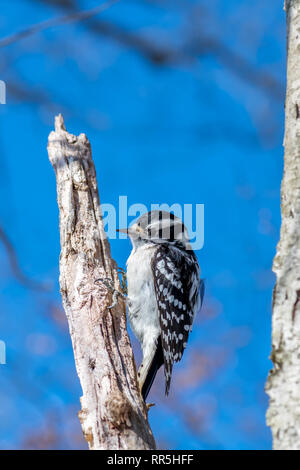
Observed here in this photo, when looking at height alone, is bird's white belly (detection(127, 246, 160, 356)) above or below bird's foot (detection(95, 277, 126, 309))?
above

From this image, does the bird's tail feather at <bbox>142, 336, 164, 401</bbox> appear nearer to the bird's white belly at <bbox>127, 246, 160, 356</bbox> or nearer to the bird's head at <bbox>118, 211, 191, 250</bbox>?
the bird's white belly at <bbox>127, 246, 160, 356</bbox>

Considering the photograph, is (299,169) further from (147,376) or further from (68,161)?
(147,376)

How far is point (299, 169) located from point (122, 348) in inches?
48.9

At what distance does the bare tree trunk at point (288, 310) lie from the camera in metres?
1.63

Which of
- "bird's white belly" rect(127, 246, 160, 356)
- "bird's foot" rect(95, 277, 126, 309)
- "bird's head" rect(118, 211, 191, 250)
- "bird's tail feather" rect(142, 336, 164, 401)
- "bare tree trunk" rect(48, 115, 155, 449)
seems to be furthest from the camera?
"bird's head" rect(118, 211, 191, 250)

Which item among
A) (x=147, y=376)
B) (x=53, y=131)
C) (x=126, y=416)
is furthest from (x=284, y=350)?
(x=53, y=131)

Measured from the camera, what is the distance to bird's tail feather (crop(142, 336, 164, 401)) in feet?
10.3

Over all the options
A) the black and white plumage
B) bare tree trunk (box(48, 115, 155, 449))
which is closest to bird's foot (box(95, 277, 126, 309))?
bare tree trunk (box(48, 115, 155, 449))

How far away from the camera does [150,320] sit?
11.9 feet

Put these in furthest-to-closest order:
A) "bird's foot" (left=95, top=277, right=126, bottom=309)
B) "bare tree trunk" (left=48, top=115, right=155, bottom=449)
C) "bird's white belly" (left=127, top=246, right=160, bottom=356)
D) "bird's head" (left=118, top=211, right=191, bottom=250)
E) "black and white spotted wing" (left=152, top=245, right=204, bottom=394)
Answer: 1. "bird's head" (left=118, top=211, right=191, bottom=250)
2. "bird's white belly" (left=127, top=246, right=160, bottom=356)
3. "black and white spotted wing" (left=152, top=245, right=204, bottom=394)
4. "bird's foot" (left=95, top=277, right=126, bottom=309)
5. "bare tree trunk" (left=48, top=115, right=155, bottom=449)

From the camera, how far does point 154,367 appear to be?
3.45 metres

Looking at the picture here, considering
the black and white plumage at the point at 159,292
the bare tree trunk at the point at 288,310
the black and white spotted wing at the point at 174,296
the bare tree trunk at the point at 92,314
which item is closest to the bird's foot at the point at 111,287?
the bare tree trunk at the point at 92,314

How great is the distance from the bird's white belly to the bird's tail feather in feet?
0.21

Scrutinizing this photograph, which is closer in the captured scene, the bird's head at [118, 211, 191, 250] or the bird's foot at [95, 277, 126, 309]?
the bird's foot at [95, 277, 126, 309]
